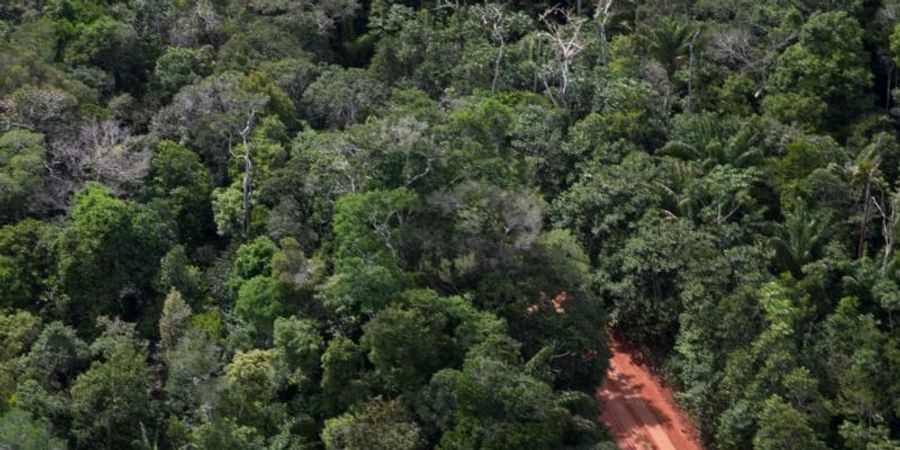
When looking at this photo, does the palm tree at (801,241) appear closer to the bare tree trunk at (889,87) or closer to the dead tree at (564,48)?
the bare tree trunk at (889,87)

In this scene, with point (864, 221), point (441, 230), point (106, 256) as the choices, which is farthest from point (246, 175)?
point (864, 221)

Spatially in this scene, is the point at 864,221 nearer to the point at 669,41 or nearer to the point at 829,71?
the point at 829,71

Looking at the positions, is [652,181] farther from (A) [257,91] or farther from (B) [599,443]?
(A) [257,91]

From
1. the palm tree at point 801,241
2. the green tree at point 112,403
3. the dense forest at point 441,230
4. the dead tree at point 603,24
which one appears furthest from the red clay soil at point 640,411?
the dead tree at point 603,24

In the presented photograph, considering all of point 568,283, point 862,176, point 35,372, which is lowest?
point 35,372

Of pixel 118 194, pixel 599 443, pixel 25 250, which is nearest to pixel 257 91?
pixel 118 194

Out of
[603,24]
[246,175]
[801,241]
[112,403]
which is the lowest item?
[112,403]
